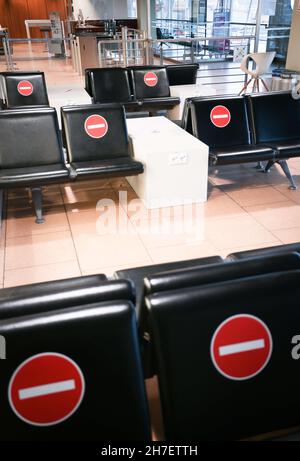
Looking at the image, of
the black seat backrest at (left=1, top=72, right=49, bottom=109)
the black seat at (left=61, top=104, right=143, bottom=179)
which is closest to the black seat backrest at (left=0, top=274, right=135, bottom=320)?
the black seat at (left=61, top=104, right=143, bottom=179)

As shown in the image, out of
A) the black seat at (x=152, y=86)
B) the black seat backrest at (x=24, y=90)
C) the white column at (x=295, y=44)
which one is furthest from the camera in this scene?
the white column at (x=295, y=44)

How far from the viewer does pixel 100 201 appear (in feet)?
13.5

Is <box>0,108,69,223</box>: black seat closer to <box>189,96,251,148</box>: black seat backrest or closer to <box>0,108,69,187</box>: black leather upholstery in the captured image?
<box>0,108,69,187</box>: black leather upholstery

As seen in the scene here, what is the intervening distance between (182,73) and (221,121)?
8.84 ft

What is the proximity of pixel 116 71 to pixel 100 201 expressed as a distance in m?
2.59

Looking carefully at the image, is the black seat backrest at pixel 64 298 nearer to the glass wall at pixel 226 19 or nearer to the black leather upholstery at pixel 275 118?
the black leather upholstery at pixel 275 118

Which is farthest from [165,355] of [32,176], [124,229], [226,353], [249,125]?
[249,125]

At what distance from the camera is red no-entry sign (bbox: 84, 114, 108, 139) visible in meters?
4.04

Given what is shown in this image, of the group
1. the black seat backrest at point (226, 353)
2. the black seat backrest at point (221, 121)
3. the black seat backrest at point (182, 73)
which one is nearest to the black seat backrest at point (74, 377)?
the black seat backrest at point (226, 353)

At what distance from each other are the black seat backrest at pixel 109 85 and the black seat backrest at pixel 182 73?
90 cm

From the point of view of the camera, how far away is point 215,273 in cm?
143

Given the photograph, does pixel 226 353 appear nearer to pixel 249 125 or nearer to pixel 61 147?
pixel 61 147

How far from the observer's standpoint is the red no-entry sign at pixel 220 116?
427cm

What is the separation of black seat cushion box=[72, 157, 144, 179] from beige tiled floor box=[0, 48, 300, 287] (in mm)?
329
